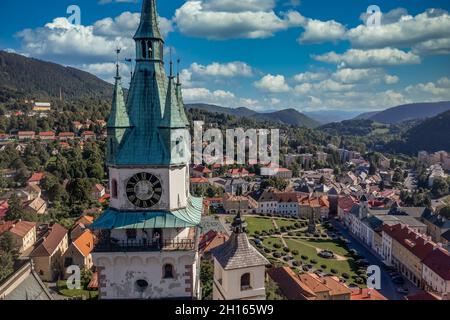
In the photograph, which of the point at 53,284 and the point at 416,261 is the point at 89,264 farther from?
the point at 416,261

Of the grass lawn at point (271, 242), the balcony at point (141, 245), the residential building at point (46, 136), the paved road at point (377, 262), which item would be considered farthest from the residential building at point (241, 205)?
the residential building at point (46, 136)

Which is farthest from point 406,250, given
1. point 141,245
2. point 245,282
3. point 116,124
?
point 116,124

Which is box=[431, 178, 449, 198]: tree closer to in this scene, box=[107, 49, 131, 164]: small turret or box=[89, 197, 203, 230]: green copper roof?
box=[89, 197, 203, 230]: green copper roof

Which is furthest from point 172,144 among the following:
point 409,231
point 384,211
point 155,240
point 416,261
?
point 384,211

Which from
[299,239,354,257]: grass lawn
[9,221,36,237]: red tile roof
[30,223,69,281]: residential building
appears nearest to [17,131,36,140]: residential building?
[9,221,36,237]: red tile roof

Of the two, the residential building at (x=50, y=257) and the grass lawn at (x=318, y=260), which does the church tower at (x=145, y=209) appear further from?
the grass lawn at (x=318, y=260)
